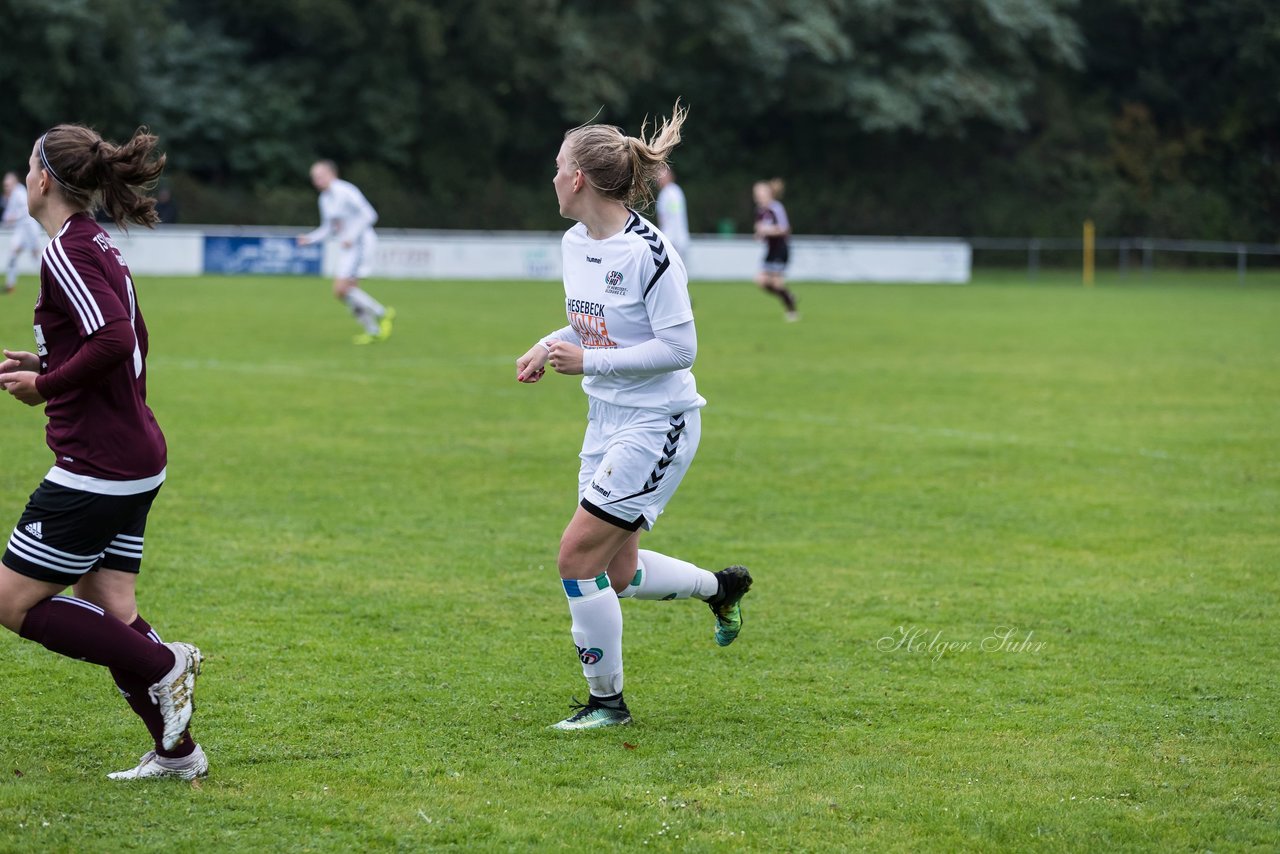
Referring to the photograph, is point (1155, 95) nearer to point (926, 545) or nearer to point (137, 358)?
point (926, 545)

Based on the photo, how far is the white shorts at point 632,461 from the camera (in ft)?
16.3

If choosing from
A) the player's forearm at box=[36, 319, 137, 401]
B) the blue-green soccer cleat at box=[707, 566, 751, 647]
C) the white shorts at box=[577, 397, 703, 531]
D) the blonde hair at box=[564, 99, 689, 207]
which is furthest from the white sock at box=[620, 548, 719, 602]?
the player's forearm at box=[36, 319, 137, 401]

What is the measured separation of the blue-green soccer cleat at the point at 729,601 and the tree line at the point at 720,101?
3696cm

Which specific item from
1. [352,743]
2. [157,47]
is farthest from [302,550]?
[157,47]

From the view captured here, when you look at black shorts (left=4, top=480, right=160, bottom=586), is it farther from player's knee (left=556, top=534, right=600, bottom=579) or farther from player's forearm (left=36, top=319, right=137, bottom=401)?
player's knee (left=556, top=534, right=600, bottom=579)

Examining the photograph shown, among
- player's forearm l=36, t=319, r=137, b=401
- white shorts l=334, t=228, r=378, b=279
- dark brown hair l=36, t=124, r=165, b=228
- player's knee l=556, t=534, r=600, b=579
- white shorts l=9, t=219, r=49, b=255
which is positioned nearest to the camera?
player's forearm l=36, t=319, r=137, b=401

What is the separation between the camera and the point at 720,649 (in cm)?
616

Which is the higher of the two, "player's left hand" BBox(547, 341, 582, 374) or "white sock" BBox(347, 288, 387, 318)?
"player's left hand" BBox(547, 341, 582, 374)

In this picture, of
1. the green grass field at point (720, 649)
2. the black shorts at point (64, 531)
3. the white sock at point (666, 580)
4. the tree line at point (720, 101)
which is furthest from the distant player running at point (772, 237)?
the black shorts at point (64, 531)

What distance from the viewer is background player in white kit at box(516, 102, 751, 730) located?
4.92m

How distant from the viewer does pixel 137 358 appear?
4324 mm

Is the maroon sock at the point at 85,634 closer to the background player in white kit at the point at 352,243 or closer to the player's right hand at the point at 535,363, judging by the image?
the player's right hand at the point at 535,363

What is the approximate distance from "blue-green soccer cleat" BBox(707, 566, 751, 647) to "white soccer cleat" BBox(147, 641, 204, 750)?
80.1 inches

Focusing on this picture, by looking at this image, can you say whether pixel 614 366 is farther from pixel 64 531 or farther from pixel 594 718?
pixel 64 531
